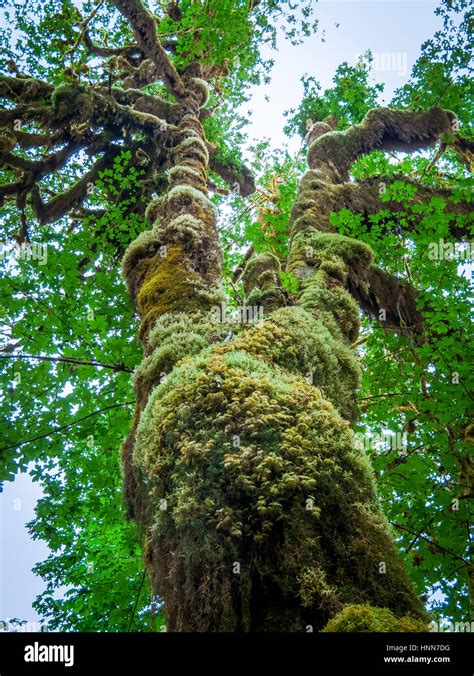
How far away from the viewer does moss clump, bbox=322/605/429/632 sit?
1.98m

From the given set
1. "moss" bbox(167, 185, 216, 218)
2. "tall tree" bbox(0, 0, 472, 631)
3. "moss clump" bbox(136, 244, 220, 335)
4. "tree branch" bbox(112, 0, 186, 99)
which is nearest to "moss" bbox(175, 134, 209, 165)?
"tall tree" bbox(0, 0, 472, 631)

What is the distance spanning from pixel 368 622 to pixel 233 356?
1.94 metres

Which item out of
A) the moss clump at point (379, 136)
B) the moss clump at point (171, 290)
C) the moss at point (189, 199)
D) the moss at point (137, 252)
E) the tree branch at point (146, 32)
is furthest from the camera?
the moss clump at point (379, 136)

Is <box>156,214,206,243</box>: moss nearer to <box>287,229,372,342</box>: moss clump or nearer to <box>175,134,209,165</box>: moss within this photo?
<box>287,229,372,342</box>: moss clump

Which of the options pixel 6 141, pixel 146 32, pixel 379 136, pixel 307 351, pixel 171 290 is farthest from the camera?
pixel 379 136

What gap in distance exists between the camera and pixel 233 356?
351cm

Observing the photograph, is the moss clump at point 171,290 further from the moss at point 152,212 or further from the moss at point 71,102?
the moss at point 71,102

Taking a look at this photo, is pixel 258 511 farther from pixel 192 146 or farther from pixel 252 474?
pixel 192 146

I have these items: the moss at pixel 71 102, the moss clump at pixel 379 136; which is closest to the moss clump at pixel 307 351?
the moss clump at pixel 379 136

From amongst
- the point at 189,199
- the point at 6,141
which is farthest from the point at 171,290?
the point at 6,141

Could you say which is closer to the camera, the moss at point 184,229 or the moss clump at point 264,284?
the moss clump at point 264,284

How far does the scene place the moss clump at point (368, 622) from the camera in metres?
1.98

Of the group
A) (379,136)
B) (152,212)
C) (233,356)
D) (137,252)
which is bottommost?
(233,356)

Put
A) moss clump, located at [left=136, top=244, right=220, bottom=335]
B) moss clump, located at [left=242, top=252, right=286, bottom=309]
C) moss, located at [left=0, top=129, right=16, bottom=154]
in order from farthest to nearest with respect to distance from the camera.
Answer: moss, located at [left=0, top=129, right=16, bottom=154]
moss clump, located at [left=242, top=252, right=286, bottom=309]
moss clump, located at [left=136, top=244, right=220, bottom=335]
